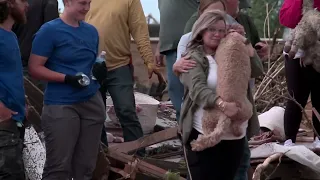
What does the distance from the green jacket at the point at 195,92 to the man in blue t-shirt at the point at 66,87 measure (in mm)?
783

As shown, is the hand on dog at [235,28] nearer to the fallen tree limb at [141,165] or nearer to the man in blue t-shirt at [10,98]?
the man in blue t-shirt at [10,98]

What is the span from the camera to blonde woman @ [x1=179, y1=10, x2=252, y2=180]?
5223 mm

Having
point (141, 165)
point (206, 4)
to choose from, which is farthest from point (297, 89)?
point (141, 165)

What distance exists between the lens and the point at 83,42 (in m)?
5.82

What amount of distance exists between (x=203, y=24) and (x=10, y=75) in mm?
1337

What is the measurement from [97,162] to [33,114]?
72cm

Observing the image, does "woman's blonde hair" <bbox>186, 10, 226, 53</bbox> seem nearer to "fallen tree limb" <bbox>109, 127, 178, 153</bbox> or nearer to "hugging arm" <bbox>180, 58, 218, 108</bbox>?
"hugging arm" <bbox>180, 58, 218, 108</bbox>

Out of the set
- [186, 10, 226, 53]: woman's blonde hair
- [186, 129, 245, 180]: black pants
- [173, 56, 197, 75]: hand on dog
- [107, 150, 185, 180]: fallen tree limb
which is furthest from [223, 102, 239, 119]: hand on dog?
[107, 150, 185, 180]: fallen tree limb

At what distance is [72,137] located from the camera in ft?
18.8

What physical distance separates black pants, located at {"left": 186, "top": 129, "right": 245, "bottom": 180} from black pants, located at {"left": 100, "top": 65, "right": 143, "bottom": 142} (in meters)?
2.18

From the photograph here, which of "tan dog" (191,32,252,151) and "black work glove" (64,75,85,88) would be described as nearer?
"tan dog" (191,32,252,151)

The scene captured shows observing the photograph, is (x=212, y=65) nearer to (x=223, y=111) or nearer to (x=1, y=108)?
(x=223, y=111)

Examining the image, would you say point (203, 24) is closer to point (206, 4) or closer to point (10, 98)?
point (206, 4)

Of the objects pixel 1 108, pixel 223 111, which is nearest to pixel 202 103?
pixel 223 111
